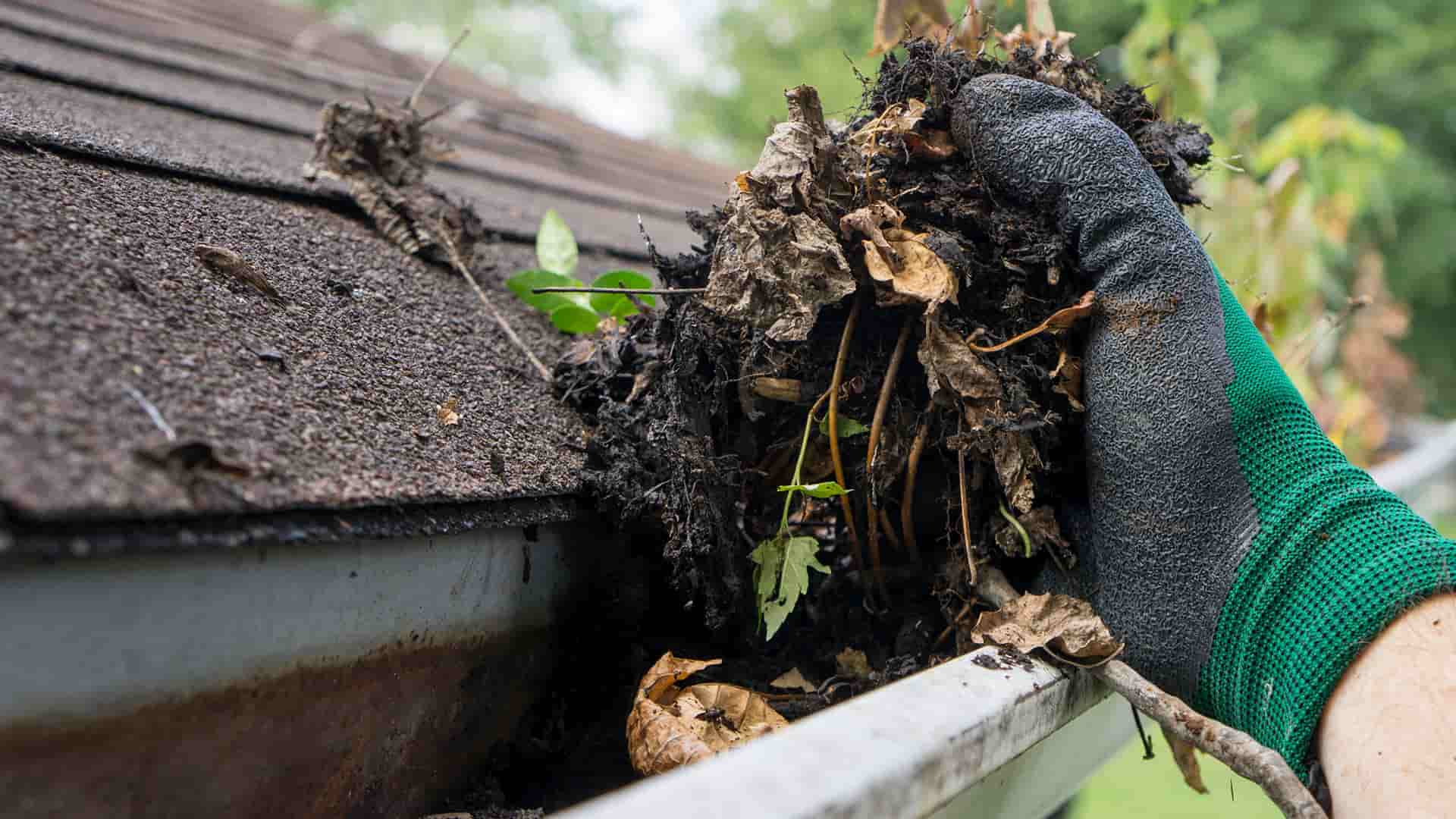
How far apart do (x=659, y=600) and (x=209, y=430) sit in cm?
54

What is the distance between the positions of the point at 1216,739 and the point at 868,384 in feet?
1.49

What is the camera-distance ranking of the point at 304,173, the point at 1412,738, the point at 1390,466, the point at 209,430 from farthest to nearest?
1. the point at 1390,466
2. the point at 304,173
3. the point at 1412,738
4. the point at 209,430

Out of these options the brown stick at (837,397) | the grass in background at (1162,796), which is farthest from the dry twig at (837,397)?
the grass in background at (1162,796)

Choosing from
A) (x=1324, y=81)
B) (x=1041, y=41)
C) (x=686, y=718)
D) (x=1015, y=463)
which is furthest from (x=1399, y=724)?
(x=1324, y=81)

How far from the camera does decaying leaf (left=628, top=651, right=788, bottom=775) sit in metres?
0.84

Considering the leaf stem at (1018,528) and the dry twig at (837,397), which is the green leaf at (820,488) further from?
the leaf stem at (1018,528)

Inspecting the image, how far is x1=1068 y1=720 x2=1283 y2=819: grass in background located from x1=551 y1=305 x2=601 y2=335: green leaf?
2.68 m

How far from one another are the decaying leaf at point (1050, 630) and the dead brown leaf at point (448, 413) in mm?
544

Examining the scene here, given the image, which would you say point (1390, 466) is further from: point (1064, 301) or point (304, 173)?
point (304, 173)

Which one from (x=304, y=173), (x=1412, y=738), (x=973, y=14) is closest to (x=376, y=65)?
(x=304, y=173)

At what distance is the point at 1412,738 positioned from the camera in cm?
78

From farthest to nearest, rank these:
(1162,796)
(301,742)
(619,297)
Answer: (1162,796), (619,297), (301,742)

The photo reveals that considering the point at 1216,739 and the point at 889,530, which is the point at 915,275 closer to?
the point at 889,530

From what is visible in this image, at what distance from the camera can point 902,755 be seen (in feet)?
2.02
